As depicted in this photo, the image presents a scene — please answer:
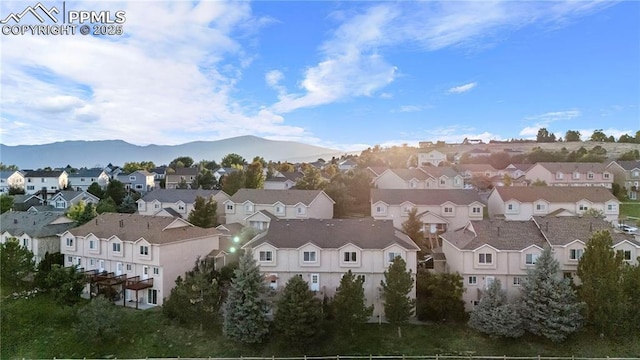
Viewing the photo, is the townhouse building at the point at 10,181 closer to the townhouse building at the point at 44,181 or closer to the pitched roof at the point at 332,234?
the townhouse building at the point at 44,181

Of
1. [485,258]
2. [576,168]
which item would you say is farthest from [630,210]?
[485,258]

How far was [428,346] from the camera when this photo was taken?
923 inches

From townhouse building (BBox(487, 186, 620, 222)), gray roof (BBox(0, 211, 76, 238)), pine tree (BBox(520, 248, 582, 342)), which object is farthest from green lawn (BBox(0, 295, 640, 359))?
townhouse building (BBox(487, 186, 620, 222))

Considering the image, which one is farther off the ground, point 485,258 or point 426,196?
point 426,196

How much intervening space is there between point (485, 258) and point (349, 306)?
9.94m

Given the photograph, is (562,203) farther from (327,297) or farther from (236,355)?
(236,355)

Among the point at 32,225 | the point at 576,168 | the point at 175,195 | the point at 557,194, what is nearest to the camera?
the point at 32,225

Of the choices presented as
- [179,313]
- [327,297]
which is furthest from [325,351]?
[179,313]

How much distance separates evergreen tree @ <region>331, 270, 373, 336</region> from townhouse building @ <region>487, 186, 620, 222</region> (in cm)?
2616

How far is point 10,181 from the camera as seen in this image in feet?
274

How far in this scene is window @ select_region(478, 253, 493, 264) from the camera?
26.6 m

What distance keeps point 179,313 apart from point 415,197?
86.2 ft

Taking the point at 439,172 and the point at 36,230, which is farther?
the point at 439,172

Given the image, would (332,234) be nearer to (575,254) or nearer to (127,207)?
(575,254)
